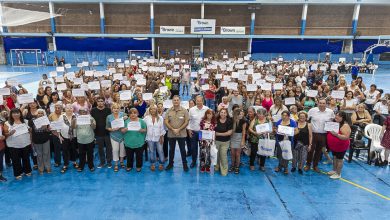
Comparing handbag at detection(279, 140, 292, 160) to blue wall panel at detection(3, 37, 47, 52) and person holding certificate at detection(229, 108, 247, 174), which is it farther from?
blue wall panel at detection(3, 37, 47, 52)

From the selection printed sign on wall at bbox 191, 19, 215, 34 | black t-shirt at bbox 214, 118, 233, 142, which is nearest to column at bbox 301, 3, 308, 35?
printed sign on wall at bbox 191, 19, 215, 34

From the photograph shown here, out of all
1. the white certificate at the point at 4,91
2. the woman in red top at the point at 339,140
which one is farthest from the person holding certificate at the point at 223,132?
the white certificate at the point at 4,91

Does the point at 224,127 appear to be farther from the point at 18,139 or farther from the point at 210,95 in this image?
the point at 18,139

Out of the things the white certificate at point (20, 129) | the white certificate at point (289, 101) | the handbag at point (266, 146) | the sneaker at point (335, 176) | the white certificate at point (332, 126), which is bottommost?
the sneaker at point (335, 176)

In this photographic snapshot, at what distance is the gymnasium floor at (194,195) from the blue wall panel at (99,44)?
25051 millimetres

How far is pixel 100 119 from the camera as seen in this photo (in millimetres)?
6316

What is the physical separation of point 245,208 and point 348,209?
2007mm

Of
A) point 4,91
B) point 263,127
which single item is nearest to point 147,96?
point 263,127

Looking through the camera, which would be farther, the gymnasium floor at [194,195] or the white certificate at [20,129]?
the white certificate at [20,129]

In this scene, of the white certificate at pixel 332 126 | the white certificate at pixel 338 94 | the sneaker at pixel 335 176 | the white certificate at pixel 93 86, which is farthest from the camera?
the white certificate at pixel 93 86

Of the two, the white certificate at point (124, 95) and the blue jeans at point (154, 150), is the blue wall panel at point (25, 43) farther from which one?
the blue jeans at point (154, 150)

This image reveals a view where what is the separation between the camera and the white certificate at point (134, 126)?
240 inches

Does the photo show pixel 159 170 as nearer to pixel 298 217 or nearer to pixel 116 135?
pixel 116 135

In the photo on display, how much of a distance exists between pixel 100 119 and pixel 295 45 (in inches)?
1102
